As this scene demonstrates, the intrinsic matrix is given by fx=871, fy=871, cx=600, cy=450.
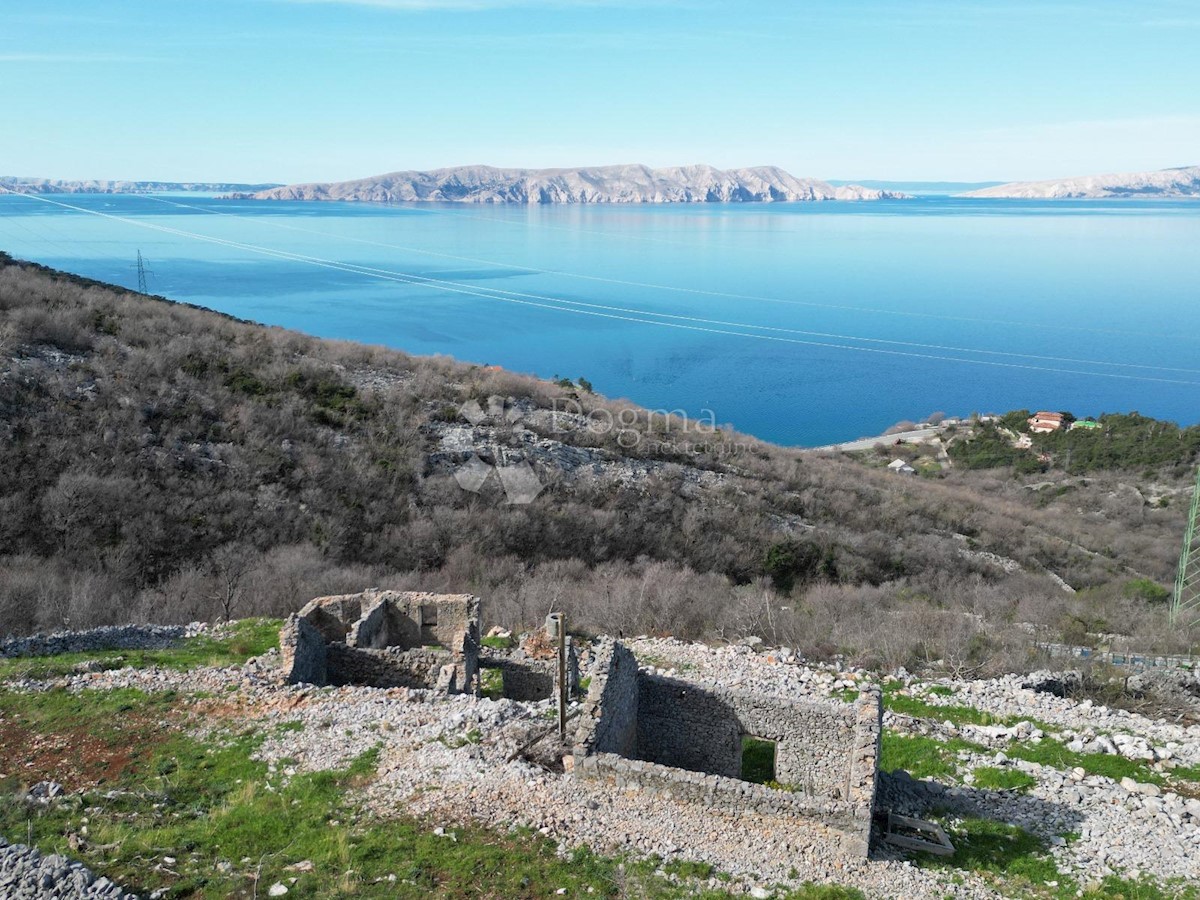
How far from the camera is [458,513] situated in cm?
2627

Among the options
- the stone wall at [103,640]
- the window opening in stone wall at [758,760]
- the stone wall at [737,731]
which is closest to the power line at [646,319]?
the stone wall at [103,640]

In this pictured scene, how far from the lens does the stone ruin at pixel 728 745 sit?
9.85 meters

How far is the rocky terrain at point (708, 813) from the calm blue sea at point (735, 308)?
4778 cm

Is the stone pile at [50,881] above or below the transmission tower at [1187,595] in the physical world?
above

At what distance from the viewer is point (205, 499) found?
2372 cm

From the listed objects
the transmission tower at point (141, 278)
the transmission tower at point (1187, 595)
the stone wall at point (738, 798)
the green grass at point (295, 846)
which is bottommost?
the transmission tower at point (1187, 595)

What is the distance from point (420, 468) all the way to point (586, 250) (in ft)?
391

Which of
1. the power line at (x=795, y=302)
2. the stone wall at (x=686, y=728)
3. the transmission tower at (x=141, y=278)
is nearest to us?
the stone wall at (x=686, y=728)

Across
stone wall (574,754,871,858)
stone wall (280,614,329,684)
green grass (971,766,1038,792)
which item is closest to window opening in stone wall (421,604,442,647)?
stone wall (280,614,329,684)

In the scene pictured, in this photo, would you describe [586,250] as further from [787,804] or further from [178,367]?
[787,804]

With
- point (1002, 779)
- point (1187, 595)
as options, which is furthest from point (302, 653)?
point (1187, 595)

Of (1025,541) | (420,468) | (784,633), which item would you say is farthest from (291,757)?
(1025,541)

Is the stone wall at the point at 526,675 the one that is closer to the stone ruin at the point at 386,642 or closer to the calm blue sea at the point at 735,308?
the stone ruin at the point at 386,642

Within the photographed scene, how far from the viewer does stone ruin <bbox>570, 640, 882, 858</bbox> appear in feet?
32.3
